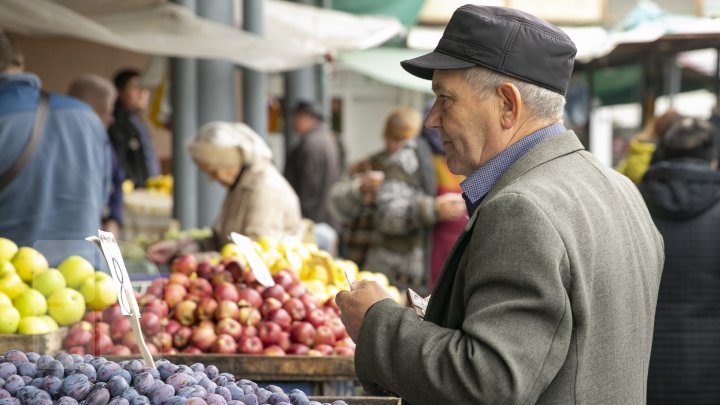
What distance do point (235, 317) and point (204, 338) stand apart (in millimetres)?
172

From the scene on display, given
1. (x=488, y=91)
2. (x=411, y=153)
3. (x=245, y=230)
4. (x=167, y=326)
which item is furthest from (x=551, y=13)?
(x=488, y=91)

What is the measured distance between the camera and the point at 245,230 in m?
6.03

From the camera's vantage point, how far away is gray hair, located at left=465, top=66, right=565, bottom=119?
224 cm

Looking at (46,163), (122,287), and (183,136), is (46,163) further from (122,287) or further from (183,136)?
(183,136)

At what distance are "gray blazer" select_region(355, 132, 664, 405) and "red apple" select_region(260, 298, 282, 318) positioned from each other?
1.87 metres

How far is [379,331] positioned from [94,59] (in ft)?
45.3

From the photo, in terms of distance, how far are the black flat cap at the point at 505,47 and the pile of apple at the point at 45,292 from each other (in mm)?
1764

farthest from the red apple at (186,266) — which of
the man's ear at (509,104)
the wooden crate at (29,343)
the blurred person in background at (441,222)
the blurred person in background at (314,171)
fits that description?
the blurred person in background at (314,171)

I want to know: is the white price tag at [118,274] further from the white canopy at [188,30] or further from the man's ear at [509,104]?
the white canopy at [188,30]

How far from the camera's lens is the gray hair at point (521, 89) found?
7.36 ft

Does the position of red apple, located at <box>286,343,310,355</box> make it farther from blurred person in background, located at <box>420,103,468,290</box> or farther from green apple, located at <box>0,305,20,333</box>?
blurred person in background, located at <box>420,103,468,290</box>

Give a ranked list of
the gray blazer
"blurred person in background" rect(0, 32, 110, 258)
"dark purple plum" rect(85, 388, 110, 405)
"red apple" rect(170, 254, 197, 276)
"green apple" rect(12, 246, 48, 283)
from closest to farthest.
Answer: the gray blazer → "dark purple plum" rect(85, 388, 110, 405) → "green apple" rect(12, 246, 48, 283) → "red apple" rect(170, 254, 197, 276) → "blurred person in background" rect(0, 32, 110, 258)

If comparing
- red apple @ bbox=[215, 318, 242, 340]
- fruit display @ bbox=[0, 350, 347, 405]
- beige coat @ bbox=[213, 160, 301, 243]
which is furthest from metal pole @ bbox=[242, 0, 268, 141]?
fruit display @ bbox=[0, 350, 347, 405]

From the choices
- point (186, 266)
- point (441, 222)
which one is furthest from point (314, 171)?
point (186, 266)
